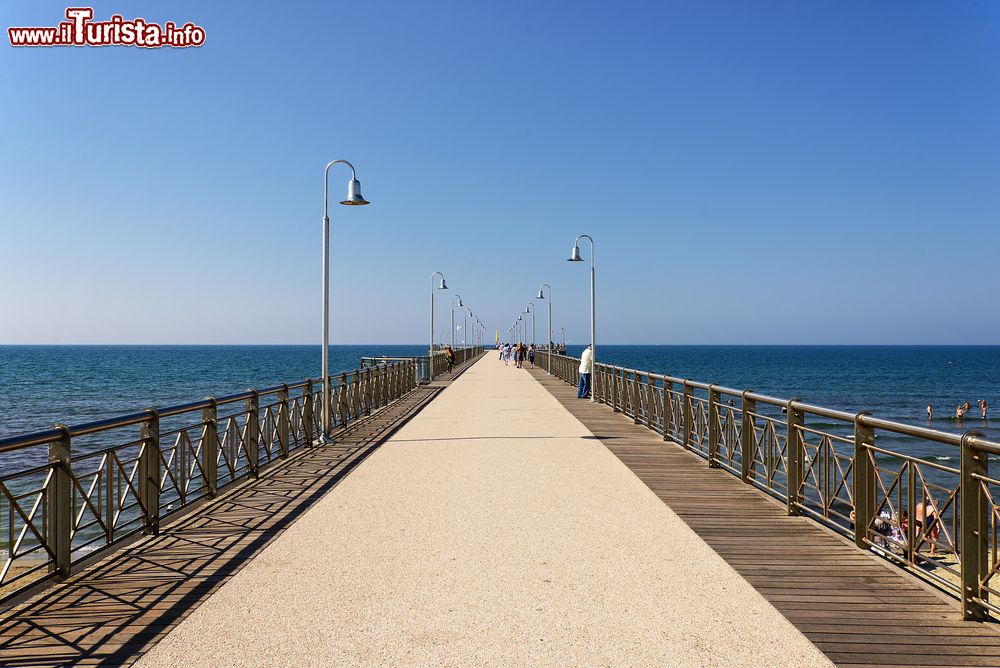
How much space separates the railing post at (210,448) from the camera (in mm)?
8070

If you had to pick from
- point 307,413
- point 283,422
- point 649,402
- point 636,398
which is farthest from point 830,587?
point 636,398

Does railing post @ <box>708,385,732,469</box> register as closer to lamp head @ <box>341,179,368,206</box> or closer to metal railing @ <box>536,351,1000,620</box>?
metal railing @ <box>536,351,1000,620</box>

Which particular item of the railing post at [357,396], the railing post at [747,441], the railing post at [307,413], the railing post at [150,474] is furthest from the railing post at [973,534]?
the railing post at [357,396]

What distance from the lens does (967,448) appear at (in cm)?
466

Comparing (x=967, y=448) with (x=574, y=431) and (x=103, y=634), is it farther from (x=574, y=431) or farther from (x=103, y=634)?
(x=574, y=431)

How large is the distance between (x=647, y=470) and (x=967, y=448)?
228 inches

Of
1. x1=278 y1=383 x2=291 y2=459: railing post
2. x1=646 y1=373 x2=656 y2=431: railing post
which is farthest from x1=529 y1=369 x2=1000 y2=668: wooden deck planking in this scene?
x1=278 y1=383 x2=291 y2=459: railing post

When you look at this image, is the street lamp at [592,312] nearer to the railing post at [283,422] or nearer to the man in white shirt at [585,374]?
the man in white shirt at [585,374]

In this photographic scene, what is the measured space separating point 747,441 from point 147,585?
700 cm

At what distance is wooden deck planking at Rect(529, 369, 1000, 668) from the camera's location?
167 inches

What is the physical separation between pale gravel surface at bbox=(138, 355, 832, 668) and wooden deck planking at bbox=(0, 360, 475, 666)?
19 centimetres

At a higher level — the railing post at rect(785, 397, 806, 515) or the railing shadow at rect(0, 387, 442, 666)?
the railing post at rect(785, 397, 806, 515)

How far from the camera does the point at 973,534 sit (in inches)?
184

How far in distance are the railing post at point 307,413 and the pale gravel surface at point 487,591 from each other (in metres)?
3.51
